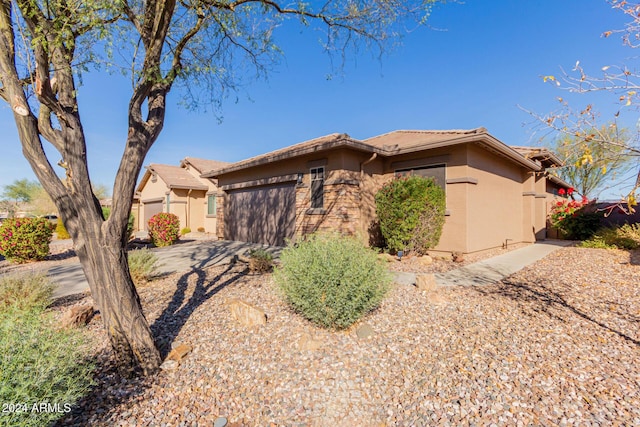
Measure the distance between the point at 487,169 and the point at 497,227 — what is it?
2.05m

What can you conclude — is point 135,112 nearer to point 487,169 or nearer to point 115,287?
point 115,287

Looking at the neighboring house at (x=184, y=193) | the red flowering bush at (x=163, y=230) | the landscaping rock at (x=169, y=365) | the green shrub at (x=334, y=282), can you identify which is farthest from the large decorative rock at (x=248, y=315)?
the neighboring house at (x=184, y=193)

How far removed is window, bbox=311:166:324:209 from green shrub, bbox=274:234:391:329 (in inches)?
199

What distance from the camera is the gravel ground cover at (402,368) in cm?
220

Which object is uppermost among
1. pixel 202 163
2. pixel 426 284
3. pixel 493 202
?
pixel 202 163

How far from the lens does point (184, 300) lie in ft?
14.8

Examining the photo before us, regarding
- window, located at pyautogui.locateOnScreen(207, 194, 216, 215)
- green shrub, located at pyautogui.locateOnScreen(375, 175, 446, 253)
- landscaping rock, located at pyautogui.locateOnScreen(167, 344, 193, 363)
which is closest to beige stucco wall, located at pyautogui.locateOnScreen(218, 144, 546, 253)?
green shrub, located at pyautogui.locateOnScreen(375, 175, 446, 253)

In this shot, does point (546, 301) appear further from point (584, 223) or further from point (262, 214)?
point (584, 223)

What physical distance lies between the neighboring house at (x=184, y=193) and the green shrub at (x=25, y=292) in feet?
40.4

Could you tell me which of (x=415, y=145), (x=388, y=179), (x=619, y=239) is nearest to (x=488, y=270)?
(x=415, y=145)

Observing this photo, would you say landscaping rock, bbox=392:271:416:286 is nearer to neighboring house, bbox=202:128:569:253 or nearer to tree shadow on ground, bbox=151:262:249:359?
neighboring house, bbox=202:128:569:253

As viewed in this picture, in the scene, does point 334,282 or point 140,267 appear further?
point 140,267

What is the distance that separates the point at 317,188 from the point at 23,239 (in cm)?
860

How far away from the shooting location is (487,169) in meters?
8.60
